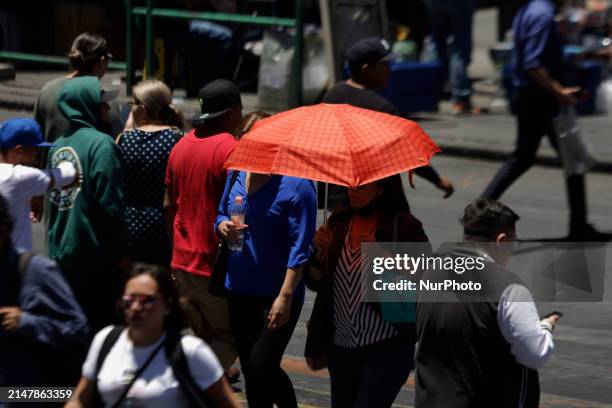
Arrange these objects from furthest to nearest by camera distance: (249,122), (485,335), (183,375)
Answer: (249,122), (485,335), (183,375)

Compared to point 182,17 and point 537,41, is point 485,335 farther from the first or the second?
point 182,17

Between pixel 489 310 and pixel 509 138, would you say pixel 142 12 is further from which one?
pixel 489 310

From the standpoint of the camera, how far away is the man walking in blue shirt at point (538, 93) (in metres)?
11.4

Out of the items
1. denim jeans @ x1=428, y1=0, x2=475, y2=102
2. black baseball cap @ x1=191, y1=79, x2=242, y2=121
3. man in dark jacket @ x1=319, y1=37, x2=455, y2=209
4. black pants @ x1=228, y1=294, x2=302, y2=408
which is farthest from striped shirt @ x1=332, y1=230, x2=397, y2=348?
denim jeans @ x1=428, y1=0, x2=475, y2=102

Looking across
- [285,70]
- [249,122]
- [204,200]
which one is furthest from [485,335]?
[285,70]

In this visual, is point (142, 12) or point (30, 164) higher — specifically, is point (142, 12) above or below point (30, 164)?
below

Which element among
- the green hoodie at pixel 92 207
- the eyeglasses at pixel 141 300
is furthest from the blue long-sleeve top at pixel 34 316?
the green hoodie at pixel 92 207

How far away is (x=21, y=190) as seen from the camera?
23.2ft

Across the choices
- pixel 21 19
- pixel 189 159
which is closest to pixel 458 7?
pixel 21 19

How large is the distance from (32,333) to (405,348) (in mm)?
1823

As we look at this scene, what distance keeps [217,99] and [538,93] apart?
4.44 metres

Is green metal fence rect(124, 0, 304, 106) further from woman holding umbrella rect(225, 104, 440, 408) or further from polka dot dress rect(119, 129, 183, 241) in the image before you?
woman holding umbrella rect(225, 104, 440, 408)

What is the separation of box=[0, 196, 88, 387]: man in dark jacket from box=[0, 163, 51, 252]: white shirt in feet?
4.70

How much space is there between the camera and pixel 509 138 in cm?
1534
